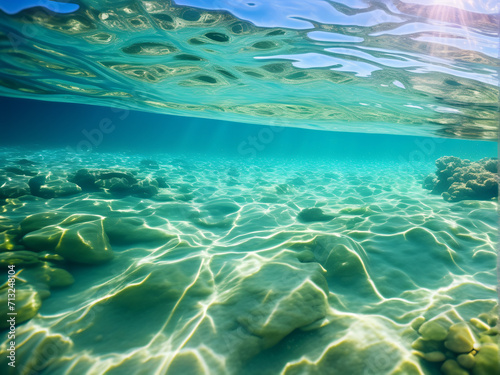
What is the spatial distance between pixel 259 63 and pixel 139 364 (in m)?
9.67

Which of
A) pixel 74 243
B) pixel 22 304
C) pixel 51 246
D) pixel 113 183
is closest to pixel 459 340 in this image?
pixel 22 304

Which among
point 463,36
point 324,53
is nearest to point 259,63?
point 324,53

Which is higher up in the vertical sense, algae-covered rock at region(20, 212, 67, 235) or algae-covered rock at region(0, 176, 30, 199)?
algae-covered rock at region(20, 212, 67, 235)

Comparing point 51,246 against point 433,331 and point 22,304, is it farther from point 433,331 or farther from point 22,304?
point 433,331

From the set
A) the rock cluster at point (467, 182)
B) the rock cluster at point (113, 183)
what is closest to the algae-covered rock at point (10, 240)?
the rock cluster at point (113, 183)

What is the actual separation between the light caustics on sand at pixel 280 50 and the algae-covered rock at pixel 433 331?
6.26 metres

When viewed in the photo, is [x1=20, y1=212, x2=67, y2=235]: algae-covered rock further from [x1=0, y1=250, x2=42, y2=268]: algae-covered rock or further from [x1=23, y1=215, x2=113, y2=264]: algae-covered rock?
[x1=0, y1=250, x2=42, y2=268]: algae-covered rock

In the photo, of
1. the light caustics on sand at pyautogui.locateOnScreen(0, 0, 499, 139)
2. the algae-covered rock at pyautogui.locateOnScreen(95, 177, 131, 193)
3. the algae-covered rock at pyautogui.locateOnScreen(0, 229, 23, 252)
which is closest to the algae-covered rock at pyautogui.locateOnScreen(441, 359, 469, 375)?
the light caustics on sand at pyautogui.locateOnScreen(0, 0, 499, 139)

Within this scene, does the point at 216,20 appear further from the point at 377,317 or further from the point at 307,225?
the point at 377,317

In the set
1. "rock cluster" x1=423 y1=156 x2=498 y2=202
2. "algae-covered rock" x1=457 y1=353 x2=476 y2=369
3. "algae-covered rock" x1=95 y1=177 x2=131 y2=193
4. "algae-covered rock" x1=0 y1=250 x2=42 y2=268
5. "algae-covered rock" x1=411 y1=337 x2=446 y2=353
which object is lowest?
"rock cluster" x1=423 y1=156 x2=498 y2=202

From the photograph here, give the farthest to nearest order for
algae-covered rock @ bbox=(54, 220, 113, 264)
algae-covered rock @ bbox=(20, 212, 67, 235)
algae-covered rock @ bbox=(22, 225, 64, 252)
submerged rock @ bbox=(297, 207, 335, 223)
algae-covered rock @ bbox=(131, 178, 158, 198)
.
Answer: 1. algae-covered rock @ bbox=(131, 178, 158, 198)
2. submerged rock @ bbox=(297, 207, 335, 223)
3. algae-covered rock @ bbox=(20, 212, 67, 235)
4. algae-covered rock @ bbox=(22, 225, 64, 252)
5. algae-covered rock @ bbox=(54, 220, 113, 264)

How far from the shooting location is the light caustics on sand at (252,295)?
8.63 feet

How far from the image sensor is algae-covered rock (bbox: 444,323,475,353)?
2.43 meters

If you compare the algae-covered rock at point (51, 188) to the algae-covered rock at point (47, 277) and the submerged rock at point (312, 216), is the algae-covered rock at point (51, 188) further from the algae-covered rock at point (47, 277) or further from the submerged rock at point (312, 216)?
the submerged rock at point (312, 216)
